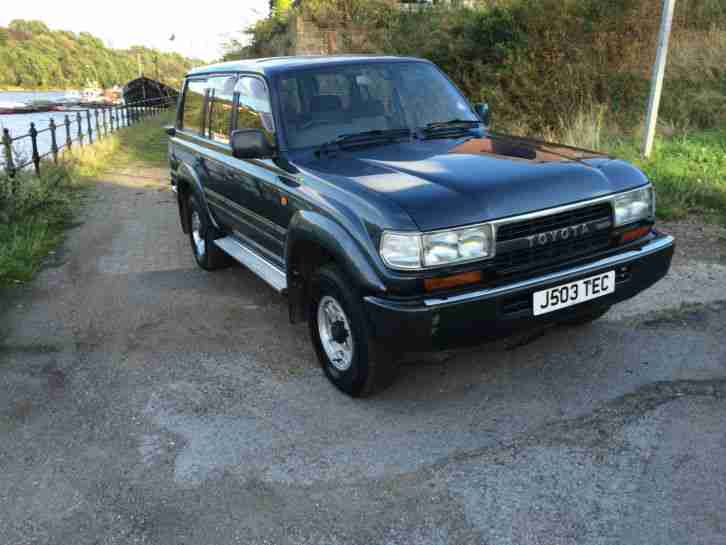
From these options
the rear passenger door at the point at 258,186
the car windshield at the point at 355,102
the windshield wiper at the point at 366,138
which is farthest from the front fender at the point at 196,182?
the windshield wiper at the point at 366,138

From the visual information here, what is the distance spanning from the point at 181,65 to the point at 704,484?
166 meters

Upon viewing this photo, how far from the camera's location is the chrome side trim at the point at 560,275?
3119 millimetres

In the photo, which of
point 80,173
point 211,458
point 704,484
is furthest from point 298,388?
point 80,173

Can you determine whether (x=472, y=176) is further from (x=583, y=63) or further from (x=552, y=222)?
(x=583, y=63)

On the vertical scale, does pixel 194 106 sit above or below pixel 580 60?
below

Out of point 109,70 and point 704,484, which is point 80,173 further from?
point 109,70

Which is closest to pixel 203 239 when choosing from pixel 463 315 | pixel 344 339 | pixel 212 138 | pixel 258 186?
pixel 212 138

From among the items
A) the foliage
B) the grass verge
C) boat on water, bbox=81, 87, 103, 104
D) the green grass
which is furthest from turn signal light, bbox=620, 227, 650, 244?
boat on water, bbox=81, 87, 103, 104

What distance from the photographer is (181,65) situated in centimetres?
15500

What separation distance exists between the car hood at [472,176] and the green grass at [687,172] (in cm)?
383

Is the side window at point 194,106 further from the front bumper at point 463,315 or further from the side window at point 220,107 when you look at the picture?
the front bumper at point 463,315

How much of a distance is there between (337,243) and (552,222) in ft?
3.58

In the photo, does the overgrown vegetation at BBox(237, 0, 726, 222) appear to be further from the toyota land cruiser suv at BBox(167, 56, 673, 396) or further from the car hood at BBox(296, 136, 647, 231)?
the car hood at BBox(296, 136, 647, 231)

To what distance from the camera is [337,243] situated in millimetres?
3432
